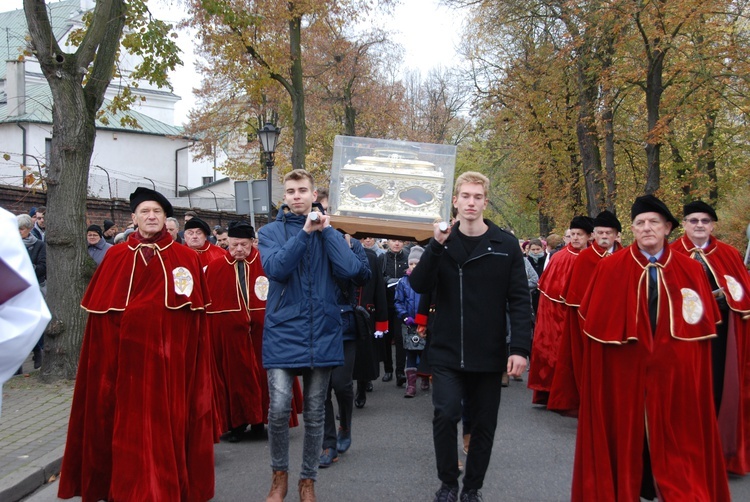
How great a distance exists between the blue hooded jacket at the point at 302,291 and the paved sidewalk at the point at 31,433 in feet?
7.61

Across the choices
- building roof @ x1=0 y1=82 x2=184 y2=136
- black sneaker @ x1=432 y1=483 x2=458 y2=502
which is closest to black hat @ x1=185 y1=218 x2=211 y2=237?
black sneaker @ x1=432 y1=483 x2=458 y2=502

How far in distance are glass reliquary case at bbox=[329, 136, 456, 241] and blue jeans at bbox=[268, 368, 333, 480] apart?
1246 millimetres

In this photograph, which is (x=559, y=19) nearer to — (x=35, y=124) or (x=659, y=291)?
(x=659, y=291)

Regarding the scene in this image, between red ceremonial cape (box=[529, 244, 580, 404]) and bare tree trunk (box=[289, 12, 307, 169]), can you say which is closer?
red ceremonial cape (box=[529, 244, 580, 404])

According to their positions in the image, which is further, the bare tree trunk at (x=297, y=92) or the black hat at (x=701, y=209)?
the bare tree trunk at (x=297, y=92)

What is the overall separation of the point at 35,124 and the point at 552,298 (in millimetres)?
35350

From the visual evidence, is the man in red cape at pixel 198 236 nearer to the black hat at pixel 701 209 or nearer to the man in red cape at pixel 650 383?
the man in red cape at pixel 650 383

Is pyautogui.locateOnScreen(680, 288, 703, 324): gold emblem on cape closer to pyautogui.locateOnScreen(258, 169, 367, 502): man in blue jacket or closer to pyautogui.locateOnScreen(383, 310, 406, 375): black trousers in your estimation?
pyautogui.locateOnScreen(258, 169, 367, 502): man in blue jacket

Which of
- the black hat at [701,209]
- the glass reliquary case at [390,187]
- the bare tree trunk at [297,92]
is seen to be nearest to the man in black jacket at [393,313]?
the glass reliquary case at [390,187]

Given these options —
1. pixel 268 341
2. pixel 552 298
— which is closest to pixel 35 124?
pixel 552 298

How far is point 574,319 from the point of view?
8.41m

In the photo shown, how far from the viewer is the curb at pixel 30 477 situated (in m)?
5.96

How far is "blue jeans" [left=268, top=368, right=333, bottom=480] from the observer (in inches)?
211

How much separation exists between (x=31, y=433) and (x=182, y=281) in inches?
125
